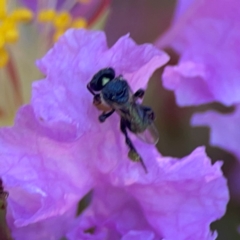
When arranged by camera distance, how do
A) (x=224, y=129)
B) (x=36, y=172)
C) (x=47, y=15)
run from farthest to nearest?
1. (x=47, y=15)
2. (x=224, y=129)
3. (x=36, y=172)

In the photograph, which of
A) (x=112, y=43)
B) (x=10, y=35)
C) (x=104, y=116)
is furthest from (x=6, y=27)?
(x=104, y=116)

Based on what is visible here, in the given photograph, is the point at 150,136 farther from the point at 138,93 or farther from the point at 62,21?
the point at 62,21

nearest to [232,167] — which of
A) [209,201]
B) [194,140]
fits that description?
[194,140]

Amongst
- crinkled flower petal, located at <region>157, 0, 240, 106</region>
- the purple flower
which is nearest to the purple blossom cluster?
crinkled flower petal, located at <region>157, 0, 240, 106</region>

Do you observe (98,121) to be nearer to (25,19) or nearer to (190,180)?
(190,180)

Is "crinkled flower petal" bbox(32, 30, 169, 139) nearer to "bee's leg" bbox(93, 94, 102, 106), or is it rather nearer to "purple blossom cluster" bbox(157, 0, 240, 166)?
"bee's leg" bbox(93, 94, 102, 106)
